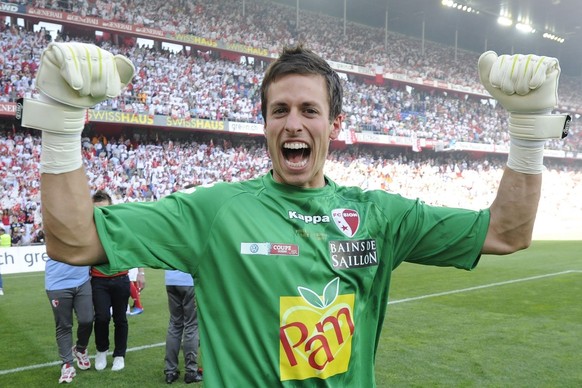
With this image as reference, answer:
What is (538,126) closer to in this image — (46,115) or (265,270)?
(265,270)

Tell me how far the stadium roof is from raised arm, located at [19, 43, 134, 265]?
131ft

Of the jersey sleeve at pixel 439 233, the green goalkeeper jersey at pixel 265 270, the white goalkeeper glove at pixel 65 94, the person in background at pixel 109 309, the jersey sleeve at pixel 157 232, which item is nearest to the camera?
the white goalkeeper glove at pixel 65 94

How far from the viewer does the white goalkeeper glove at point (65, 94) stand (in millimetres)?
1774

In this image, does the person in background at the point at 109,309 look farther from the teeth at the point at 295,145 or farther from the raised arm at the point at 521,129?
the raised arm at the point at 521,129

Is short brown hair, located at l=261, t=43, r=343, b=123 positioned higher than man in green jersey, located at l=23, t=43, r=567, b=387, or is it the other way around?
short brown hair, located at l=261, t=43, r=343, b=123

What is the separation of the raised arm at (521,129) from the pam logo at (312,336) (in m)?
0.76

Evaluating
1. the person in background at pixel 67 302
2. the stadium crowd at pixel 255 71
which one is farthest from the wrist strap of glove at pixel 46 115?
the stadium crowd at pixel 255 71

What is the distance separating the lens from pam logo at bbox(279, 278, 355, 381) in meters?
2.08

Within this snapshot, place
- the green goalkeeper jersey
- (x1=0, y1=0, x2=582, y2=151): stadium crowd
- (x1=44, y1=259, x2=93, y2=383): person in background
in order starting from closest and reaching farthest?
1. the green goalkeeper jersey
2. (x1=44, y1=259, x2=93, y2=383): person in background
3. (x1=0, y1=0, x2=582, y2=151): stadium crowd

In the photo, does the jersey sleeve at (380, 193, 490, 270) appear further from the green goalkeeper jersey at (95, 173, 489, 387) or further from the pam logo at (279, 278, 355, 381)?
the pam logo at (279, 278, 355, 381)

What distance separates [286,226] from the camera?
2.23 meters

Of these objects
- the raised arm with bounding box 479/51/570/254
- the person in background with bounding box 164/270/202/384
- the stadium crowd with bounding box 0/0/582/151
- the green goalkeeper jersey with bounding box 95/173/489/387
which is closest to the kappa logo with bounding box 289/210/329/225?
the green goalkeeper jersey with bounding box 95/173/489/387

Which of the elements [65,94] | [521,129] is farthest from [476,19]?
[65,94]

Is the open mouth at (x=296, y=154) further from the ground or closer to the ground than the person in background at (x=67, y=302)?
further from the ground
